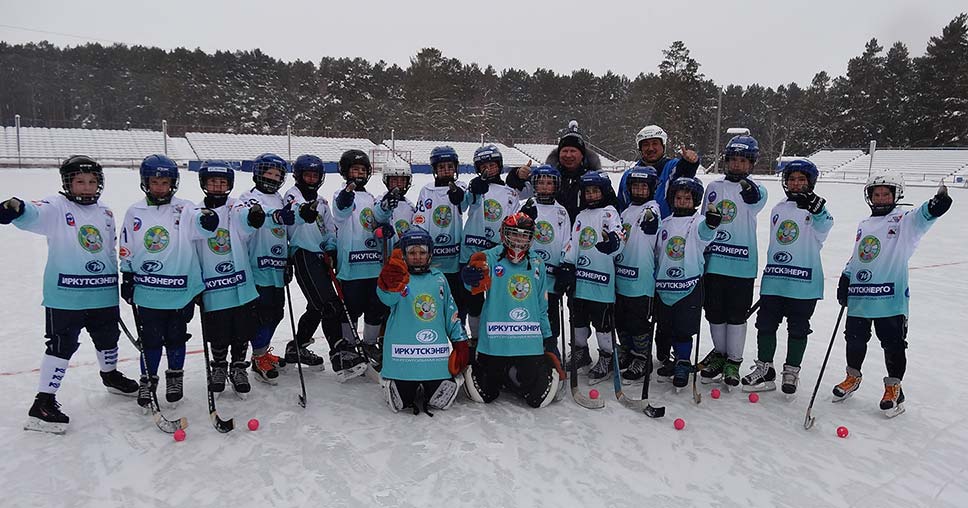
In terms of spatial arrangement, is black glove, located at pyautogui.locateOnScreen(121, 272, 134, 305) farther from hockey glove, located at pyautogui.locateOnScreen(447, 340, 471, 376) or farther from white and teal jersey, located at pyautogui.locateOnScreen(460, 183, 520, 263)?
white and teal jersey, located at pyautogui.locateOnScreen(460, 183, 520, 263)

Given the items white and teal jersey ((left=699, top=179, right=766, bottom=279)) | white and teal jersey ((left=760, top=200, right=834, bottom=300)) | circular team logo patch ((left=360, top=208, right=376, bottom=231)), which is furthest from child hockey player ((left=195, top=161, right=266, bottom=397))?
white and teal jersey ((left=760, top=200, right=834, bottom=300))

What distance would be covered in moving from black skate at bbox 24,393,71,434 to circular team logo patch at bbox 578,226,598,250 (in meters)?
3.57

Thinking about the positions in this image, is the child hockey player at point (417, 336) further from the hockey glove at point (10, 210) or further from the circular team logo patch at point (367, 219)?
the hockey glove at point (10, 210)

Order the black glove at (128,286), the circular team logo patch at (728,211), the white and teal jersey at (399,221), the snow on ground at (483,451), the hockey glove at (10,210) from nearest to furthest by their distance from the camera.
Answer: the snow on ground at (483,451) → the hockey glove at (10,210) → the black glove at (128,286) → the circular team logo patch at (728,211) → the white and teal jersey at (399,221)

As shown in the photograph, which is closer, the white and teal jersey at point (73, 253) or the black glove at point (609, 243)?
the white and teal jersey at point (73, 253)

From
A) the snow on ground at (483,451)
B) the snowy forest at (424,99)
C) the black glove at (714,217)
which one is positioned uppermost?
the snowy forest at (424,99)

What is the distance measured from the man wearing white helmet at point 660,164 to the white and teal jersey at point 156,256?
312 cm

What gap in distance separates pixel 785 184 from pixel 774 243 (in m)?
0.44

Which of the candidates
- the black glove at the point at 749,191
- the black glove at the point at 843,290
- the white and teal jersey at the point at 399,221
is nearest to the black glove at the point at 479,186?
the white and teal jersey at the point at 399,221

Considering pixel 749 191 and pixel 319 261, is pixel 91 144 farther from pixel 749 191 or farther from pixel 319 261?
pixel 749 191

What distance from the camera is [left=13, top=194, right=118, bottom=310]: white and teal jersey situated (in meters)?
3.53

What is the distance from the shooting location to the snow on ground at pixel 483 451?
9.64ft

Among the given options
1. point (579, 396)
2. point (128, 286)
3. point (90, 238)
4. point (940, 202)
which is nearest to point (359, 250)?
point (128, 286)

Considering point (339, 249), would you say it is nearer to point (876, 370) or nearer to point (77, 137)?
point (876, 370)
